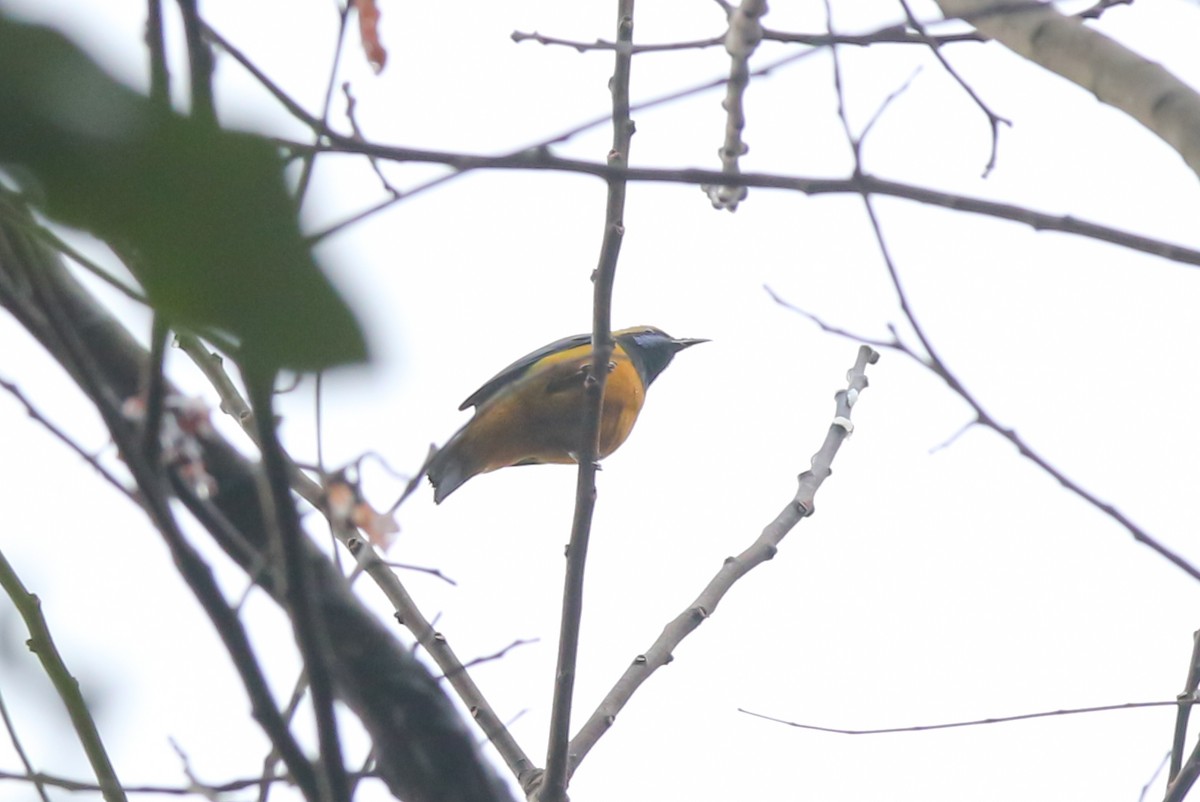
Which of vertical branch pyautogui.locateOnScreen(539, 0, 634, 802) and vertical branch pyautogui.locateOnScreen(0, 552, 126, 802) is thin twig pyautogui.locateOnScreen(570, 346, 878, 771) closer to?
vertical branch pyautogui.locateOnScreen(539, 0, 634, 802)

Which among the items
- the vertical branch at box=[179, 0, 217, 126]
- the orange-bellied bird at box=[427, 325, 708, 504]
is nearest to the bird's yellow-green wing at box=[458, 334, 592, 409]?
the orange-bellied bird at box=[427, 325, 708, 504]

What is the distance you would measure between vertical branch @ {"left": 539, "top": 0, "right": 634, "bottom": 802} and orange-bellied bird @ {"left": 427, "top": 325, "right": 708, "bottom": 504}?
94.4 inches

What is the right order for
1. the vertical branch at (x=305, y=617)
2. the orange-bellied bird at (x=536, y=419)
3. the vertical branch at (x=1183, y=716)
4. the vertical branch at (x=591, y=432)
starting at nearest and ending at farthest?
the vertical branch at (x=305, y=617), the vertical branch at (x=1183, y=716), the vertical branch at (x=591, y=432), the orange-bellied bird at (x=536, y=419)

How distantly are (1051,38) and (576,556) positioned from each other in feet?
5.09

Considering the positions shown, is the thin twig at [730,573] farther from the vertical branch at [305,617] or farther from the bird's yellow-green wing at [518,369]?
the bird's yellow-green wing at [518,369]

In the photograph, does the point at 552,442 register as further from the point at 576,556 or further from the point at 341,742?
the point at 341,742

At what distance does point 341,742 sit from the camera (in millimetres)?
1316

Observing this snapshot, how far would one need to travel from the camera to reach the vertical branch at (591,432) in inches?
102

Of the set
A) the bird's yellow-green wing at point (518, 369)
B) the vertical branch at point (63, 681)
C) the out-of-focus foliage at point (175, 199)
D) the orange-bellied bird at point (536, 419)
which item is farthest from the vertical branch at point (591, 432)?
the bird's yellow-green wing at point (518, 369)

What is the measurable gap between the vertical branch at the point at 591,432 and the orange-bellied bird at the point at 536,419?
2399 millimetres

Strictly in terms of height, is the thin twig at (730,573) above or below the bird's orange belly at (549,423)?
below

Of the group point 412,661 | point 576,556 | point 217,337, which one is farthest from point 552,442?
point 217,337

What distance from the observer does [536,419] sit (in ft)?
19.4

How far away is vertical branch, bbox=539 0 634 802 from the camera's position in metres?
2.58
